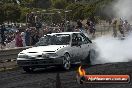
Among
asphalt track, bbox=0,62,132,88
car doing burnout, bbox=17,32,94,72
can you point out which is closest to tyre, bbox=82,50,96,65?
car doing burnout, bbox=17,32,94,72

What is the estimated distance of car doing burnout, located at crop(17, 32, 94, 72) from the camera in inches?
518

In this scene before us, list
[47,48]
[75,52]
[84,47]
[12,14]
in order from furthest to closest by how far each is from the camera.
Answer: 1. [12,14]
2. [84,47]
3. [75,52]
4. [47,48]

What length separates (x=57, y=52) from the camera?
43.1ft

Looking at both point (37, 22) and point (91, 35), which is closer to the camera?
point (37, 22)

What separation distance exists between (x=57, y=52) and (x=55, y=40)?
3.95 feet

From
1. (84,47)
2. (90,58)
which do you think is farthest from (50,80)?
(90,58)

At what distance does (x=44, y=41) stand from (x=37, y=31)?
27.3 feet

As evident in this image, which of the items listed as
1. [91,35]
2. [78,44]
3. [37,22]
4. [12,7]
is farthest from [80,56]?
[12,7]

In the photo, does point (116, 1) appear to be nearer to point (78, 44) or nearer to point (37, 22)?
point (37, 22)

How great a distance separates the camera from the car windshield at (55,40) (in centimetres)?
1410

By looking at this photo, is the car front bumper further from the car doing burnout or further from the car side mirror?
the car side mirror

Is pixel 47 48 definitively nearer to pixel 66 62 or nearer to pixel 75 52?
pixel 66 62

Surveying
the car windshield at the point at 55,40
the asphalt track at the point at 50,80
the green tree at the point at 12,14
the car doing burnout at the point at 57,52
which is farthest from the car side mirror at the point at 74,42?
the green tree at the point at 12,14

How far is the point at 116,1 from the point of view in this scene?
38156 millimetres
